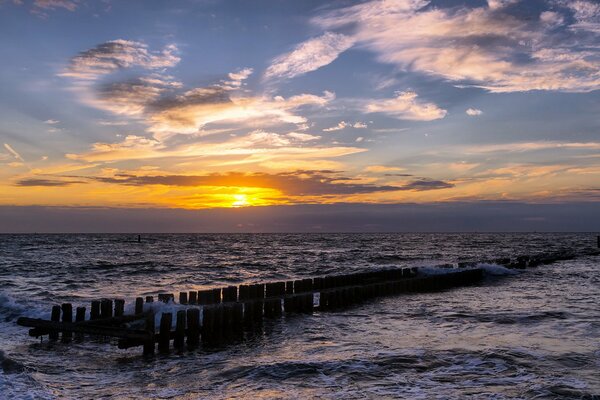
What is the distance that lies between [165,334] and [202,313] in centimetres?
281

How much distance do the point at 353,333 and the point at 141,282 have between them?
22.0m

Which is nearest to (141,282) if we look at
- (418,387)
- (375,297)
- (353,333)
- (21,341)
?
(375,297)

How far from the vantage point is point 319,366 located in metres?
11.1

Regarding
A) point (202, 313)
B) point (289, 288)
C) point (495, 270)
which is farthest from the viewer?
point (495, 270)

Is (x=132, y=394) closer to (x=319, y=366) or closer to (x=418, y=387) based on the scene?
(x=319, y=366)

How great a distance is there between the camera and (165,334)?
1281 cm

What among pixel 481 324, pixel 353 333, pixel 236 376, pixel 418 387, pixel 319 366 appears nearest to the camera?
pixel 418 387

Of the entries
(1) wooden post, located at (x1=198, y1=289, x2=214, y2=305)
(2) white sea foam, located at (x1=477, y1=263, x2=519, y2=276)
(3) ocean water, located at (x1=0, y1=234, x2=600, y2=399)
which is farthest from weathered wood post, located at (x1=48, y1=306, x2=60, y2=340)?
(2) white sea foam, located at (x1=477, y1=263, x2=519, y2=276)

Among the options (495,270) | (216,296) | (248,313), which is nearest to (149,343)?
(248,313)

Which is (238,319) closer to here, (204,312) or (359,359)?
(204,312)

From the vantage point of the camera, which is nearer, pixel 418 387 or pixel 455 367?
pixel 418 387

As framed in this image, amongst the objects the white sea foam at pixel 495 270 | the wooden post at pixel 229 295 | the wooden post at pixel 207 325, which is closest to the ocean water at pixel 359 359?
the wooden post at pixel 207 325

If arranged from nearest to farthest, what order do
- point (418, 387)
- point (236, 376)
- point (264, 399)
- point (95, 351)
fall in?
point (264, 399), point (418, 387), point (236, 376), point (95, 351)

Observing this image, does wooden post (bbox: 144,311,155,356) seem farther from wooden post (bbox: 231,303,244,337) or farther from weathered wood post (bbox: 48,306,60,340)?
weathered wood post (bbox: 48,306,60,340)
